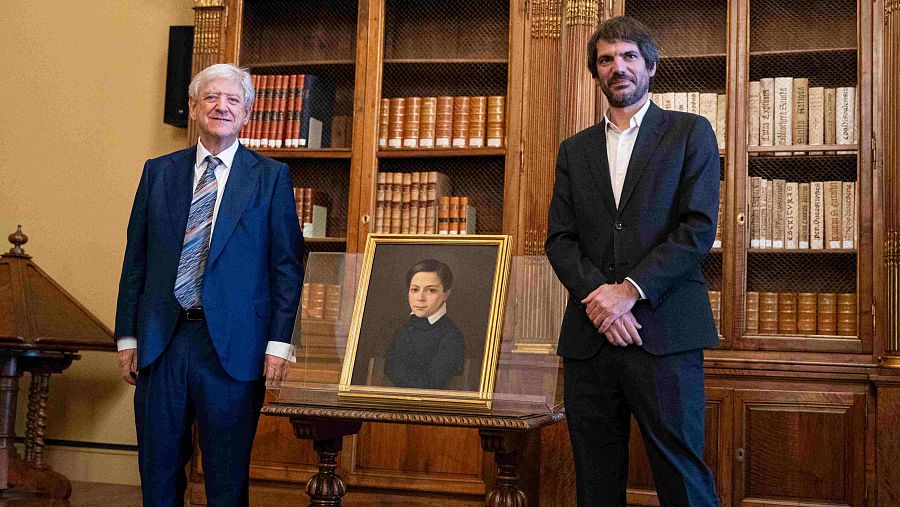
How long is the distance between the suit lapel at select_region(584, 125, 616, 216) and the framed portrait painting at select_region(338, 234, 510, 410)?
41 centimetres

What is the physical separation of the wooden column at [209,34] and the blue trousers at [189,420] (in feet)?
7.11

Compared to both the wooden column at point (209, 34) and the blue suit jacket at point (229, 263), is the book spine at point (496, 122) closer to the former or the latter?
the wooden column at point (209, 34)

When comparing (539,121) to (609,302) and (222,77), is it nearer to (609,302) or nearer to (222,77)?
(222,77)

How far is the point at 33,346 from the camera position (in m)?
3.99

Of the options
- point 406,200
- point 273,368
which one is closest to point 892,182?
point 406,200

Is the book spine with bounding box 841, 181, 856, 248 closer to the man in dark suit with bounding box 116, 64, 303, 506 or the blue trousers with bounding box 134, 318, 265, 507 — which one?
the man in dark suit with bounding box 116, 64, 303, 506

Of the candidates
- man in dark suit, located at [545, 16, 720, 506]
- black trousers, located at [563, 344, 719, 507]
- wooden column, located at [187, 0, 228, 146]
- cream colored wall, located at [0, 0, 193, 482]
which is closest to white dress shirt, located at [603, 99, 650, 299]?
man in dark suit, located at [545, 16, 720, 506]

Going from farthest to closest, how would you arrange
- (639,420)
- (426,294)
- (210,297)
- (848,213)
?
(848,213)
(426,294)
(210,297)
(639,420)

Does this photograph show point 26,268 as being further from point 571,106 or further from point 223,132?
point 571,106

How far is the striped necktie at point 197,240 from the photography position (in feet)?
8.03

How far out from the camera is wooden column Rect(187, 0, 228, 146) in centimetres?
436

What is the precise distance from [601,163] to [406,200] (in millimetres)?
1931

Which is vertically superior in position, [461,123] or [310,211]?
[461,123]

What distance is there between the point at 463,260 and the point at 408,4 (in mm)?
2175
